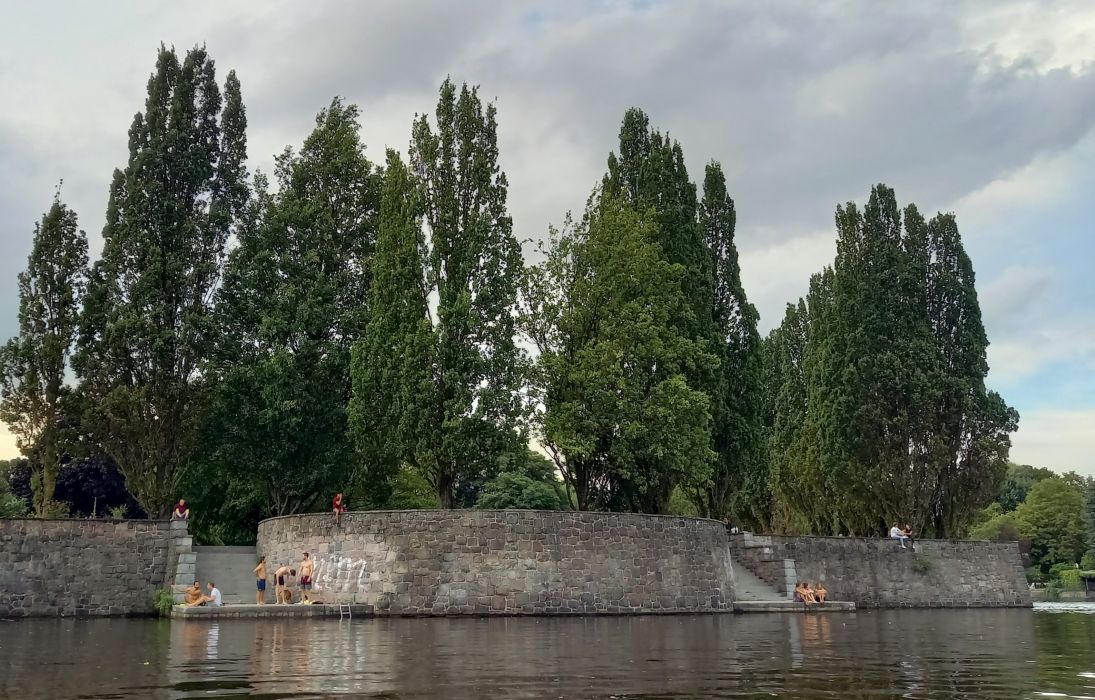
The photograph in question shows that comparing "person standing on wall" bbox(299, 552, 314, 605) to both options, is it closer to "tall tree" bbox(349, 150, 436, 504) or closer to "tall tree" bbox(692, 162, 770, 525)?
"tall tree" bbox(349, 150, 436, 504)

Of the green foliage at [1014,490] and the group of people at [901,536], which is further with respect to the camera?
the green foliage at [1014,490]

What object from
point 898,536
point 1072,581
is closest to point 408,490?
point 898,536

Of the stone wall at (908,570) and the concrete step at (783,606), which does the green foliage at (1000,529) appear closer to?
the stone wall at (908,570)

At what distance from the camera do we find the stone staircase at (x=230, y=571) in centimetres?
2559

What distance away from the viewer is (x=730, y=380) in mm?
35500

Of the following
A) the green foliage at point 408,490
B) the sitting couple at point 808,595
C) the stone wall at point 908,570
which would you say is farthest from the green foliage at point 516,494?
the sitting couple at point 808,595

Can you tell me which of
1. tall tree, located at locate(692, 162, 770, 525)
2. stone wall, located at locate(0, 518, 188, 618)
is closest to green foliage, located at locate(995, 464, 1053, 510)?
tall tree, located at locate(692, 162, 770, 525)

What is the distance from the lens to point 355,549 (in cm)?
2408

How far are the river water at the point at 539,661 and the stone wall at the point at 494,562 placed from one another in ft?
11.7

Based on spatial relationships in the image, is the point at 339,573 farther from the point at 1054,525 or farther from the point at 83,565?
the point at 1054,525

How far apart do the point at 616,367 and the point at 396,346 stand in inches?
276

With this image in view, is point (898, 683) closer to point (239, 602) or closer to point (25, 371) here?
point (239, 602)

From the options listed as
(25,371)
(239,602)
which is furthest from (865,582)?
(25,371)

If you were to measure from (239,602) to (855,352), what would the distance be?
86.2 ft
